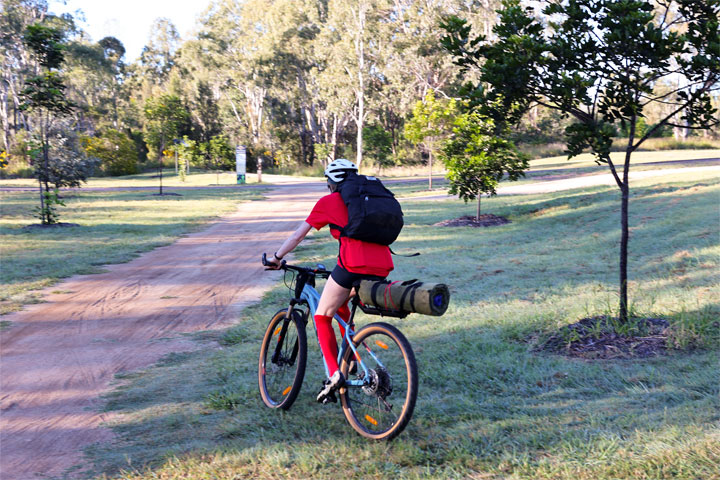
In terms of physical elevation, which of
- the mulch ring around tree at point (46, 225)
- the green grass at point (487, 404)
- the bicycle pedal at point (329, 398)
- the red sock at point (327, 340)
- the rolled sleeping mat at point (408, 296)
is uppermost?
the rolled sleeping mat at point (408, 296)

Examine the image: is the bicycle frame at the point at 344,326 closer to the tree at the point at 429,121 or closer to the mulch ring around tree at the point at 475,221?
the mulch ring around tree at the point at 475,221

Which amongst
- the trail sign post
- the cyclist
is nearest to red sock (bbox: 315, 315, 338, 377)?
the cyclist

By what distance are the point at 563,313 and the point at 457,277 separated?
3.30 meters

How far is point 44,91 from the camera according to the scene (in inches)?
714

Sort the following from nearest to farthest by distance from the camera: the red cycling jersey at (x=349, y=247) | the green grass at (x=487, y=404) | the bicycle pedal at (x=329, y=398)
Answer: the green grass at (x=487, y=404)
the red cycling jersey at (x=349, y=247)
the bicycle pedal at (x=329, y=398)

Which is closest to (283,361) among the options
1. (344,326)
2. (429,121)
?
(344,326)

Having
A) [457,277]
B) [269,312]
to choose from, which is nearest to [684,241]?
[457,277]

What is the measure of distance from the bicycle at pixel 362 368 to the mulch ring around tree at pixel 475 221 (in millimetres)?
13707

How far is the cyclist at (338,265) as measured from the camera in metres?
4.32

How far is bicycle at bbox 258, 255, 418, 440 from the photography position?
4.04 metres

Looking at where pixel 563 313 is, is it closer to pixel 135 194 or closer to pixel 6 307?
pixel 6 307

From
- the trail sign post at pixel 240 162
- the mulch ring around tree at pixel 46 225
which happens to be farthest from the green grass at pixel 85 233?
the trail sign post at pixel 240 162

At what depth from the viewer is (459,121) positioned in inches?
719

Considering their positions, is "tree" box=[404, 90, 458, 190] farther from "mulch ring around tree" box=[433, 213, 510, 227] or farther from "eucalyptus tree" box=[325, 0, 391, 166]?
"eucalyptus tree" box=[325, 0, 391, 166]
